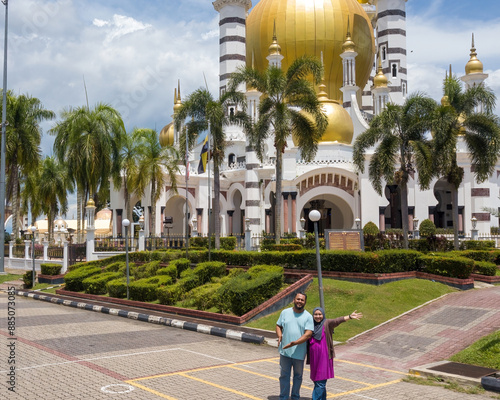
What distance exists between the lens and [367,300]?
16.3 meters

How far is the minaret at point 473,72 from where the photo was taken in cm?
4309

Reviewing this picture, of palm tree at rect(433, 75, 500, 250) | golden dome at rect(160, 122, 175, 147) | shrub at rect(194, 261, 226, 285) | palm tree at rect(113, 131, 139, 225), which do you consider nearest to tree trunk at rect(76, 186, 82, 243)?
palm tree at rect(113, 131, 139, 225)

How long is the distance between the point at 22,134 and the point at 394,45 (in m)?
35.9

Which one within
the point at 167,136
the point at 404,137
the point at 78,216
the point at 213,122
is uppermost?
the point at 167,136

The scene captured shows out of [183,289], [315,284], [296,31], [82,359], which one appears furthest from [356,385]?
[296,31]

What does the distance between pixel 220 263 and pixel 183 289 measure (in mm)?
2295

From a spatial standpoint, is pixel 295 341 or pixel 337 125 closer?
pixel 295 341

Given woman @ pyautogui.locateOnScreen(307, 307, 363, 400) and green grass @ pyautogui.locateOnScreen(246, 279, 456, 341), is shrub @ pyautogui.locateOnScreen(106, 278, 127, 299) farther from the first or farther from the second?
woman @ pyautogui.locateOnScreen(307, 307, 363, 400)

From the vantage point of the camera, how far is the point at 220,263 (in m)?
21.2

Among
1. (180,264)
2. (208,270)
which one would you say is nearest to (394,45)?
(180,264)

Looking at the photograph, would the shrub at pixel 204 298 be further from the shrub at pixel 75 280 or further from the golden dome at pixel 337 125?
the golden dome at pixel 337 125

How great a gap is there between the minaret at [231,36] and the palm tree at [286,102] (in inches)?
991

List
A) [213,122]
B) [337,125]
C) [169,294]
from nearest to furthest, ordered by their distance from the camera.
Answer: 1. [169,294]
2. [213,122]
3. [337,125]

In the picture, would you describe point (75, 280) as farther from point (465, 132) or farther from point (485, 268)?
point (465, 132)
